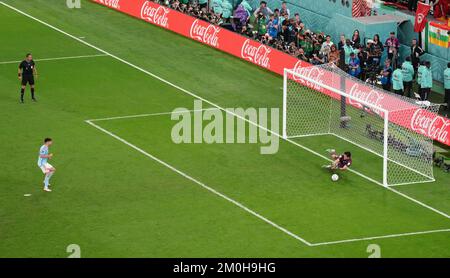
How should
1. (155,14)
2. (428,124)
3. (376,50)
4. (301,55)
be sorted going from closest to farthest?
(428,124) → (376,50) → (301,55) → (155,14)

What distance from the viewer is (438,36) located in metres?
52.7

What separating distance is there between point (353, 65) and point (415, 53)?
8.76 feet

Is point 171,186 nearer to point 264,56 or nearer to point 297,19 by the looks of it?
point 264,56

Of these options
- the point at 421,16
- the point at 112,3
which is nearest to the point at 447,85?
the point at 421,16

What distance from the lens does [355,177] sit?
41969mm

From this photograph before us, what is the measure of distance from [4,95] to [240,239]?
55.6 feet

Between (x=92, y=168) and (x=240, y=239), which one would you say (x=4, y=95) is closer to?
(x=92, y=168)

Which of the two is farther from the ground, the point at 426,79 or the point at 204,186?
the point at 426,79

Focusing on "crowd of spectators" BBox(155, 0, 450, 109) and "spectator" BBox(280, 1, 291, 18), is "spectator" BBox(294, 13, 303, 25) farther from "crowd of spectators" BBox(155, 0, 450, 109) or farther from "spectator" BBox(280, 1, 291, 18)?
"spectator" BBox(280, 1, 291, 18)

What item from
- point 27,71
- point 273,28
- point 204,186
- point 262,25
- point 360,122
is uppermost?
point 27,71

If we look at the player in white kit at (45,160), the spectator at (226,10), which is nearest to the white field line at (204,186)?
the player in white kit at (45,160)

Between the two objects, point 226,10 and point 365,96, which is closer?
point 365,96

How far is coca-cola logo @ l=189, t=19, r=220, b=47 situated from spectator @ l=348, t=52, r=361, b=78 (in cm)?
820
